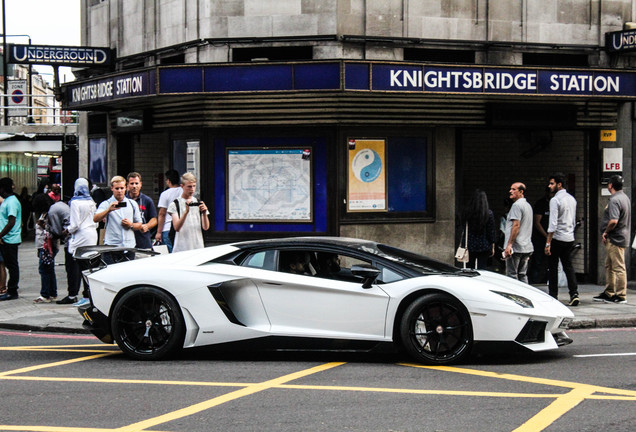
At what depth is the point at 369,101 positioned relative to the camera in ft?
48.3

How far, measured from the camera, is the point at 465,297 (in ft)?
26.7

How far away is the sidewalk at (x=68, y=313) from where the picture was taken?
11.5 m

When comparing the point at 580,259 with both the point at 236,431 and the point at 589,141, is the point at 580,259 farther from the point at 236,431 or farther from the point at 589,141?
the point at 236,431

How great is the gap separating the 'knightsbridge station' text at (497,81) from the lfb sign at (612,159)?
124 centimetres

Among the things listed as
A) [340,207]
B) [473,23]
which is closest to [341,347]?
[340,207]

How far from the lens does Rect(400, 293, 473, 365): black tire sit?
8156mm

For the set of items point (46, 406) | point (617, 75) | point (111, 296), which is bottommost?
point (46, 406)

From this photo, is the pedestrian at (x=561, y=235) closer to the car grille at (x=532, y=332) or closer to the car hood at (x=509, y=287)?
the car hood at (x=509, y=287)

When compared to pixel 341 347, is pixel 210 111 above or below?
above

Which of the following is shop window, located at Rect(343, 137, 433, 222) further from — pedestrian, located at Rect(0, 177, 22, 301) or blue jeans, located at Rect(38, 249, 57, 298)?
pedestrian, located at Rect(0, 177, 22, 301)

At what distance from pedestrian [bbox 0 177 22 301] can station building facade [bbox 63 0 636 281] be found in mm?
2569

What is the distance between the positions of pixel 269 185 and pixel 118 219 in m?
3.66

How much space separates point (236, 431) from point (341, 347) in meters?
2.66

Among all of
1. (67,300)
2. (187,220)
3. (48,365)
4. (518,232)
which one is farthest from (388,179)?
(48,365)
